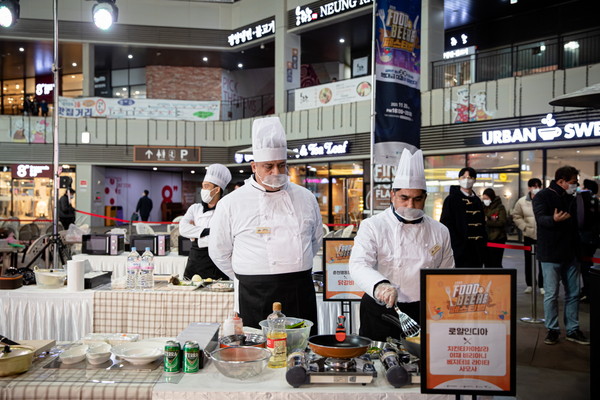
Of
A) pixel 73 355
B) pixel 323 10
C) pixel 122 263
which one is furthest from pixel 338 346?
pixel 323 10

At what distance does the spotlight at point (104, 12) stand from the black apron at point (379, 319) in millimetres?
5675

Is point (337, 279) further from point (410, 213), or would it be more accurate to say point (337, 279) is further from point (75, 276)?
point (75, 276)

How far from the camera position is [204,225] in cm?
509

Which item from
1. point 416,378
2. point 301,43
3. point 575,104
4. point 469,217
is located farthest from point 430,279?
point 301,43

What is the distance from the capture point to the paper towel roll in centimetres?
417

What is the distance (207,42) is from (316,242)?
17.7m

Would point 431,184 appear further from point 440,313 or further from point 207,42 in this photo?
point 440,313

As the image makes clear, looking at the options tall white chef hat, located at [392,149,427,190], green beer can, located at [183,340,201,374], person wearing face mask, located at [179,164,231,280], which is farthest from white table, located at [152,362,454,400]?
person wearing face mask, located at [179,164,231,280]

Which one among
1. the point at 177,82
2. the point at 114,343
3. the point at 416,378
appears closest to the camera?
the point at 416,378

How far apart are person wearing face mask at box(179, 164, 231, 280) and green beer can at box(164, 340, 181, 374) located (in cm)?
239

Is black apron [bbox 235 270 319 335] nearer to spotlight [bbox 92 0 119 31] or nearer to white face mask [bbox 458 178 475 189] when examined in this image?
white face mask [bbox 458 178 475 189]

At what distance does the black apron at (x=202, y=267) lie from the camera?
15.9ft

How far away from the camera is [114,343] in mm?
2678

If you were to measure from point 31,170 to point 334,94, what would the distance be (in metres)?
11.9
